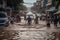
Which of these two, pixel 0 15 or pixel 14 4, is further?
pixel 14 4

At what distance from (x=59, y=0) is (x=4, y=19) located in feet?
82.5

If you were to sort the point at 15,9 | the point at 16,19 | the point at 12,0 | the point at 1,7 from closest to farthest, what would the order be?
the point at 16,19, the point at 1,7, the point at 12,0, the point at 15,9

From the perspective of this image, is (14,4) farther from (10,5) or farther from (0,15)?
(0,15)

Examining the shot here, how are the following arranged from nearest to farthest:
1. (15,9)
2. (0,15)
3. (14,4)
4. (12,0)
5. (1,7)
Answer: (0,15)
(1,7)
(12,0)
(14,4)
(15,9)

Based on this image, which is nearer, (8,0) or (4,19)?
(4,19)

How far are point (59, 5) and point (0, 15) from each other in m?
25.4

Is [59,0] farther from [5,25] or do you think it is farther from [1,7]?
→ [5,25]

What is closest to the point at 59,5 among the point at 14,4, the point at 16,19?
the point at 16,19

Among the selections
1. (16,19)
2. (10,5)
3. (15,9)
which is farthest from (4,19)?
(15,9)

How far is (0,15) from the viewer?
27156 millimetres

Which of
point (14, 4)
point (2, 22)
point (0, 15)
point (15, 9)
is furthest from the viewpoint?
point (15, 9)

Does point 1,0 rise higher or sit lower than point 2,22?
higher

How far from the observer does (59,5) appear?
163ft

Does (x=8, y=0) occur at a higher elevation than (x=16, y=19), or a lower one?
higher
